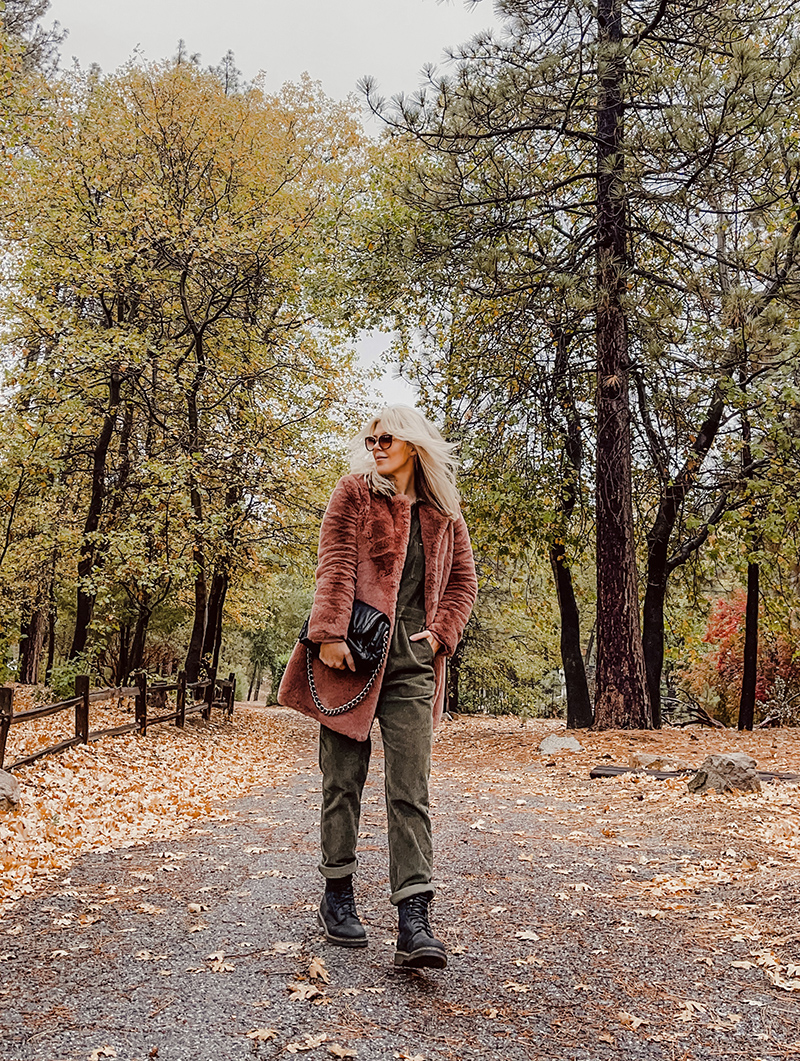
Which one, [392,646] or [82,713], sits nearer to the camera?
[392,646]

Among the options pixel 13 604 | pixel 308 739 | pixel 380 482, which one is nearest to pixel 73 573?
pixel 13 604

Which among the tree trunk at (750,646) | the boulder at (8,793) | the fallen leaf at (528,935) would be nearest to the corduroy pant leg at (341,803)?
the fallen leaf at (528,935)

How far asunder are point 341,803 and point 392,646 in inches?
24.7

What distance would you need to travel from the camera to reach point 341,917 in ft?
10.4

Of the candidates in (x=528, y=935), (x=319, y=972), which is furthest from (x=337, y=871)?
(x=528, y=935)

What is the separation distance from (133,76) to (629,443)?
1179 centimetres

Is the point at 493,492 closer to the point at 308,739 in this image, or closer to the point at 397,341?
the point at 397,341

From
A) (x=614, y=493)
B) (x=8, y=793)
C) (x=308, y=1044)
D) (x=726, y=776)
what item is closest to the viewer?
(x=308, y=1044)

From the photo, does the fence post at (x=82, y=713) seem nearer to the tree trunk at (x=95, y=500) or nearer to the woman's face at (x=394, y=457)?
the tree trunk at (x=95, y=500)

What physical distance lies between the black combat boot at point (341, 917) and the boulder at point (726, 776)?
431cm

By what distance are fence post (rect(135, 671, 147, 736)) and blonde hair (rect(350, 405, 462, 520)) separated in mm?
8247

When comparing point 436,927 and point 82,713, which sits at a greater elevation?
point 82,713

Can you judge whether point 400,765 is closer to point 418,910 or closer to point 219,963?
point 418,910

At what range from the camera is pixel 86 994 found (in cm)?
273
